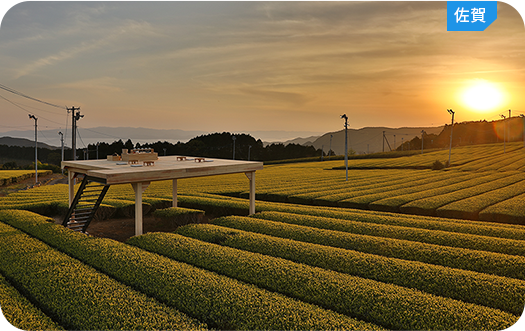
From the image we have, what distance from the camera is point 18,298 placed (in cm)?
722

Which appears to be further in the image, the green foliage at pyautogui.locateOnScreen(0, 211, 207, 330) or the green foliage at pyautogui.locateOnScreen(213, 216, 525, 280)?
the green foliage at pyautogui.locateOnScreen(213, 216, 525, 280)

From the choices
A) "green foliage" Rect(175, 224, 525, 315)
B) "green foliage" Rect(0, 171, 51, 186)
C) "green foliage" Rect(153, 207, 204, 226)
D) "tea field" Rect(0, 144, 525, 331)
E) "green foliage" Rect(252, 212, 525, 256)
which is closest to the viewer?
"tea field" Rect(0, 144, 525, 331)

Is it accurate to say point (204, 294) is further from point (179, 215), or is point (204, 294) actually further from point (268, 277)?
point (179, 215)

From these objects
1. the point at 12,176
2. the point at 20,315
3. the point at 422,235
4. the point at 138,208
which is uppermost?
the point at 138,208

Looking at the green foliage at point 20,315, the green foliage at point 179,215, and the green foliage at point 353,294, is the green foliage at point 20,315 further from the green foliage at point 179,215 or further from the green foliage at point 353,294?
the green foliage at point 179,215

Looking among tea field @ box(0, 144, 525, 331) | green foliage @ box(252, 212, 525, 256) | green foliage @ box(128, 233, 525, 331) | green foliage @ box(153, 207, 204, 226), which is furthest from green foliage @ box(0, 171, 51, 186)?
green foliage @ box(128, 233, 525, 331)

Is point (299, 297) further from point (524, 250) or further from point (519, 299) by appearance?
point (524, 250)

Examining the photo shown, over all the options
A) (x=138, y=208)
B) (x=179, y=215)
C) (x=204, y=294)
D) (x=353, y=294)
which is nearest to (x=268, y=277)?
(x=204, y=294)

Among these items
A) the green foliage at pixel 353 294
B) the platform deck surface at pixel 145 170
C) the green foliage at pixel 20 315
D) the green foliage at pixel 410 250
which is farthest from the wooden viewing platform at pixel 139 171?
the green foliage at pixel 20 315

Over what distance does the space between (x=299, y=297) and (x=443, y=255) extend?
495cm

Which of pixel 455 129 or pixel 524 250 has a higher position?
pixel 455 129

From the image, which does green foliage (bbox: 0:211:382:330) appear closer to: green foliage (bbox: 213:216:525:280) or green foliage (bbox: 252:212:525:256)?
green foliage (bbox: 213:216:525:280)

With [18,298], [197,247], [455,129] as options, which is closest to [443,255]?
[197,247]

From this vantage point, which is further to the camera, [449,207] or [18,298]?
[449,207]
